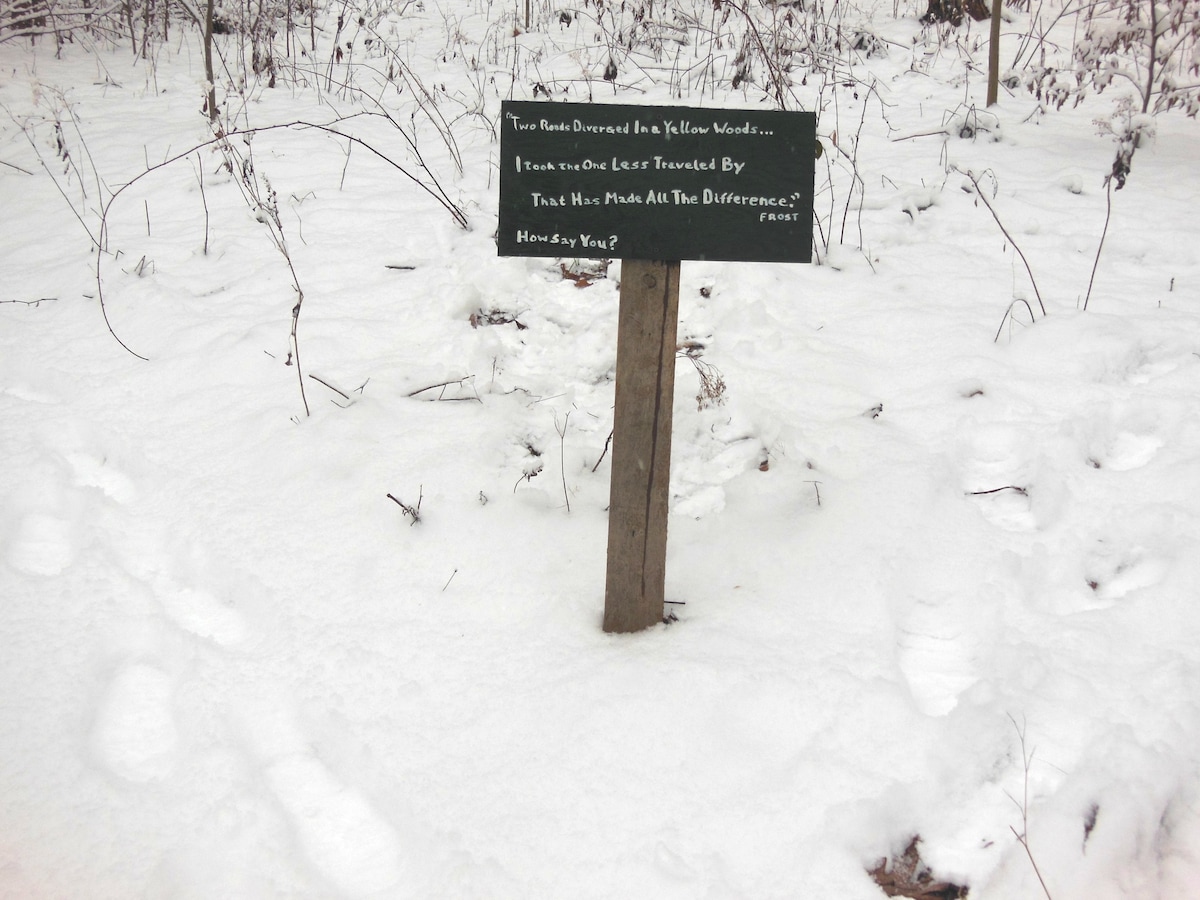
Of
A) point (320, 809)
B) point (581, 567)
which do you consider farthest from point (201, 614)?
point (581, 567)

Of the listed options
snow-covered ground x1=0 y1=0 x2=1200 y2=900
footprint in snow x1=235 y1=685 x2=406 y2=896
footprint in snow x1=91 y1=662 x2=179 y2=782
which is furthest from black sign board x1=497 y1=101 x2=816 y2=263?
footprint in snow x1=91 y1=662 x2=179 y2=782

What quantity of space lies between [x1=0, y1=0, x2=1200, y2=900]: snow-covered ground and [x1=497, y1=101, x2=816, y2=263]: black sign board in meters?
0.86

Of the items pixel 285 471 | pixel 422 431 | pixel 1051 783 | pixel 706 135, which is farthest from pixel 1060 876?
pixel 285 471

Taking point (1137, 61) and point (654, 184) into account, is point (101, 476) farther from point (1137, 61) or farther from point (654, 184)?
point (1137, 61)

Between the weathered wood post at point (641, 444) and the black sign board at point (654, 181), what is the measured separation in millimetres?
87

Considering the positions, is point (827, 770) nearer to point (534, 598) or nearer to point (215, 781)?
point (534, 598)

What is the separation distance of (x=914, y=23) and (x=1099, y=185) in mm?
3575

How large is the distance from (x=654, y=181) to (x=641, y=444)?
0.50 metres

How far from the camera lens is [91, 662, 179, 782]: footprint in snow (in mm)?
1580

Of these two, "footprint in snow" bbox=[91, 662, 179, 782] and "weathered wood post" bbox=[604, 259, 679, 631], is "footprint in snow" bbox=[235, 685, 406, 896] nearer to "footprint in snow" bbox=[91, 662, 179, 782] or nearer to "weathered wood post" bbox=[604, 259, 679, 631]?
"footprint in snow" bbox=[91, 662, 179, 782]

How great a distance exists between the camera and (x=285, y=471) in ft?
7.61

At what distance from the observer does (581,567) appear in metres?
2.06

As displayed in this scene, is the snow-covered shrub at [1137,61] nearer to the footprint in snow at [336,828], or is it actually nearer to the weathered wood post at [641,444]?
the weathered wood post at [641,444]

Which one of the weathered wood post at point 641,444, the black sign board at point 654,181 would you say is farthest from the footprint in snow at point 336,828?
the black sign board at point 654,181
